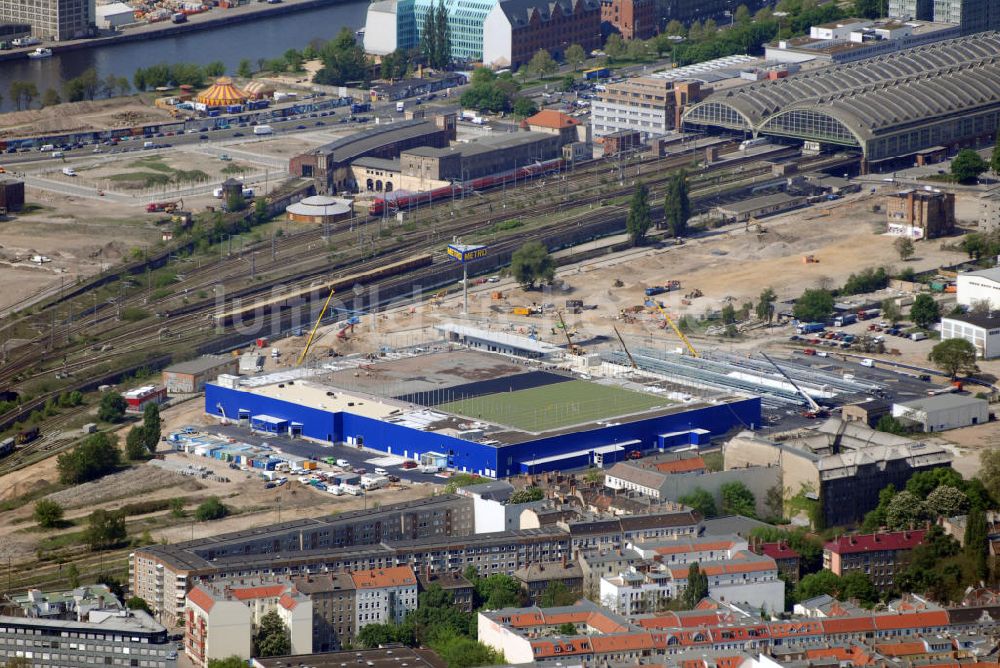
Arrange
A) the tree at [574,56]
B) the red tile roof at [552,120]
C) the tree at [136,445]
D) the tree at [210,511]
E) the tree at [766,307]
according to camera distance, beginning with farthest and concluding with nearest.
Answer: the tree at [574,56]
the red tile roof at [552,120]
the tree at [766,307]
the tree at [136,445]
the tree at [210,511]

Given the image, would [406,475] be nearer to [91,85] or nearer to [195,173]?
[195,173]

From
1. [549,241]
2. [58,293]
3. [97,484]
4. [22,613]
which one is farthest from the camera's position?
[549,241]

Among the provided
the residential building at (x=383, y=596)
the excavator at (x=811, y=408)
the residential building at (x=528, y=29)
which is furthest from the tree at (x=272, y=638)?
the residential building at (x=528, y=29)

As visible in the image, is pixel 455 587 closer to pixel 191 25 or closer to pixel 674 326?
pixel 674 326

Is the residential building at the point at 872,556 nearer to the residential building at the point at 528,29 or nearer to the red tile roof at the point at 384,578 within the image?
the red tile roof at the point at 384,578

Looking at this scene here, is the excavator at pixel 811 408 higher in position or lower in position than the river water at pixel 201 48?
lower

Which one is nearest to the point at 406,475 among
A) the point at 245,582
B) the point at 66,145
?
the point at 245,582

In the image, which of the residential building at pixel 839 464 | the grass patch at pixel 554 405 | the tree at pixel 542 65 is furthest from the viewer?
the tree at pixel 542 65

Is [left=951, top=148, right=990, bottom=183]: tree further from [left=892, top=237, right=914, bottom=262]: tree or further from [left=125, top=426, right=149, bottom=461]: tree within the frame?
[left=125, top=426, right=149, bottom=461]: tree
